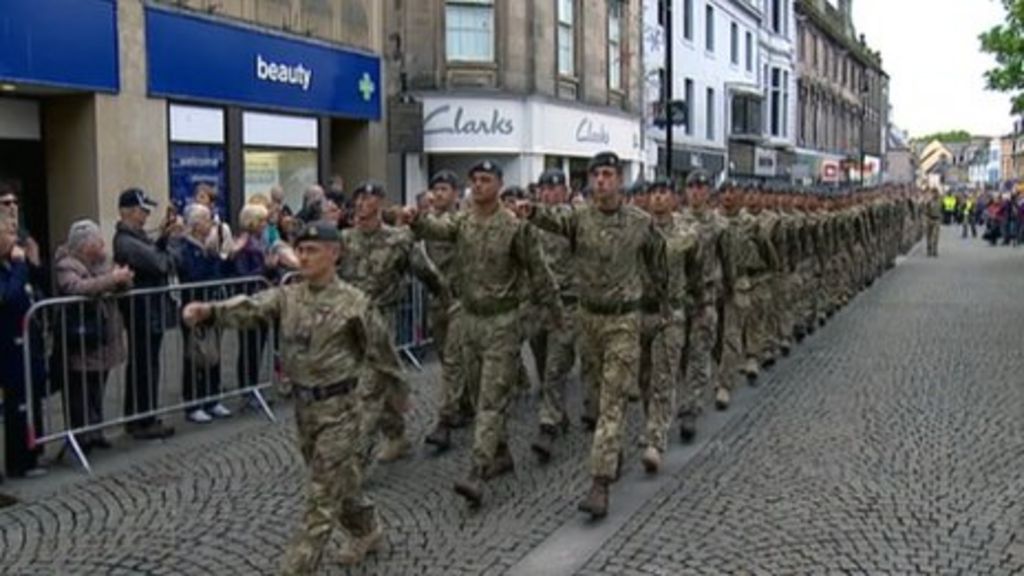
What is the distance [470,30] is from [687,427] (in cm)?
1615

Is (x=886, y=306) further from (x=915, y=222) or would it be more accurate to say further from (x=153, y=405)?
(x=915, y=222)

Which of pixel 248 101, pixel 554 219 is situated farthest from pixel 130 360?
pixel 248 101

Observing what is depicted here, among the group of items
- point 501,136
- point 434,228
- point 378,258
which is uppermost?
point 501,136

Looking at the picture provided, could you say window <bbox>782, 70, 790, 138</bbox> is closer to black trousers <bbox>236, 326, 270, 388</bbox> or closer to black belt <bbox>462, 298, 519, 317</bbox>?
black trousers <bbox>236, 326, 270, 388</bbox>

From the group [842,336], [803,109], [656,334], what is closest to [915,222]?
[803,109]

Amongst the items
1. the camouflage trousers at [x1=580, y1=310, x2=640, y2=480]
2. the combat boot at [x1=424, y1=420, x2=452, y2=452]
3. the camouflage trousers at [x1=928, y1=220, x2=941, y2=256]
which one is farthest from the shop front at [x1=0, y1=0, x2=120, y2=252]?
the camouflage trousers at [x1=928, y1=220, x2=941, y2=256]

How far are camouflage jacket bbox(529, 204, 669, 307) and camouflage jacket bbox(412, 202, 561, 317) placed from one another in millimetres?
194

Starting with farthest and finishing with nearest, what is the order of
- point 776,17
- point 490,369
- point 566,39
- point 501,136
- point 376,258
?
point 776,17
point 566,39
point 501,136
point 376,258
point 490,369

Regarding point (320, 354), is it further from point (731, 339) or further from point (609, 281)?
point (731, 339)

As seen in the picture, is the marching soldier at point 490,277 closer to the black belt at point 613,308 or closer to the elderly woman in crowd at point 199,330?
the black belt at point 613,308

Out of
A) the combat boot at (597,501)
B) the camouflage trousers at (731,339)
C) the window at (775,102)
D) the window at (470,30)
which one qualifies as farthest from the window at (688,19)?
the combat boot at (597,501)

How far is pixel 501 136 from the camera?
79.2 feet

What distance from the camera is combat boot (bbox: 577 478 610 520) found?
666 centimetres

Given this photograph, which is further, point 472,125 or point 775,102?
point 775,102
